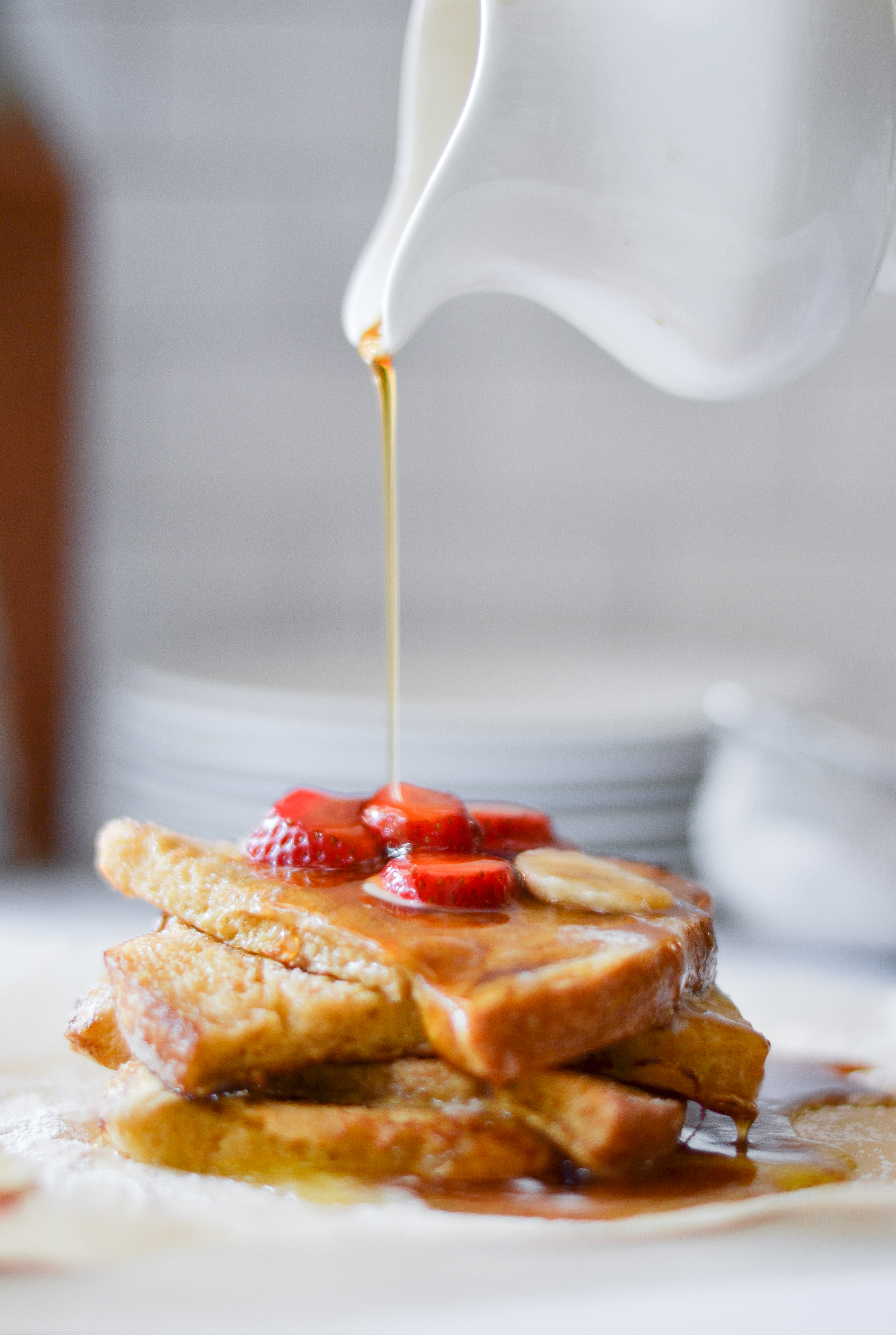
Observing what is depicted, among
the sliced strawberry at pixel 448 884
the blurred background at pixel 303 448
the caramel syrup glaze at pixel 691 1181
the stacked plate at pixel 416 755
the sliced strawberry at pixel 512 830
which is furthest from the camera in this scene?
the blurred background at pixel 303 448

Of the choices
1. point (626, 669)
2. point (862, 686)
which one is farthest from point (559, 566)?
point (862, 686)

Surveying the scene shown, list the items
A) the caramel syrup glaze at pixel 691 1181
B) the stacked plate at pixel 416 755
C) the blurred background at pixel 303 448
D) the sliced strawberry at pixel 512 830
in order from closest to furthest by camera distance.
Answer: the caramel syrup glaze at pixel 691 1181, the sliced strawberry at pixel 512 830, the stacked plate at pixel 416 755, the blurred background at pixel 303 448

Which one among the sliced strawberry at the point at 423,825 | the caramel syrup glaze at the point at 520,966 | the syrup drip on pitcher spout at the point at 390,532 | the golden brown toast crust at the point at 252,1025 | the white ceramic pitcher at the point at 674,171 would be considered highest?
the white ceramic pitcher at the point at 674,171

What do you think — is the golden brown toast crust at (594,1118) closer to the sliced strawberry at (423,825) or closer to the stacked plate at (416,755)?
the sliced strawberry at (423,825)

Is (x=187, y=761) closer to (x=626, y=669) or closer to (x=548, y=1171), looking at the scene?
(x=626, y=669)

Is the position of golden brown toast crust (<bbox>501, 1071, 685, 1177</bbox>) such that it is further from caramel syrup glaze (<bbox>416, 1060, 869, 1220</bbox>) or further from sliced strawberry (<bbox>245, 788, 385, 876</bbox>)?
sliced strawberry (<bbox>245, 788, 385, 876</bbox>)

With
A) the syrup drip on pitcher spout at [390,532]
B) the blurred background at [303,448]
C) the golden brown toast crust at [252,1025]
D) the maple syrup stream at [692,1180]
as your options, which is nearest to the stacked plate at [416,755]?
the blurred background at [303,448]

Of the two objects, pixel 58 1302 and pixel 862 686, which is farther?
pixel 862 686

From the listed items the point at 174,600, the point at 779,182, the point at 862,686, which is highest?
the point at 779,182

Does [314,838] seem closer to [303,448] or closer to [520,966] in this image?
[520,966]
